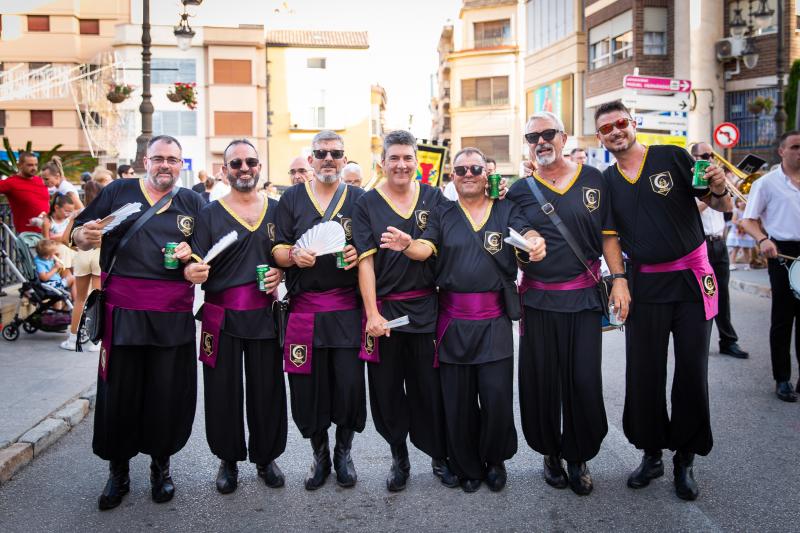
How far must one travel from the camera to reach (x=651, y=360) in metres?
4.81

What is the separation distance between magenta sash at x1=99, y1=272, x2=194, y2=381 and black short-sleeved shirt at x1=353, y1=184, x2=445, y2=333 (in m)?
1.14

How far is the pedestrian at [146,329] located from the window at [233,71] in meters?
45.3

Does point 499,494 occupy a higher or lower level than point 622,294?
lower

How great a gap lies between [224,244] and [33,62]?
1930 inches

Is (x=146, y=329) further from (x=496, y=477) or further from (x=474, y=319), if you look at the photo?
(x=496, y=477)

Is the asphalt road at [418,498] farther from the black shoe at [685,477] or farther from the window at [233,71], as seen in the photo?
the window at [233,71]

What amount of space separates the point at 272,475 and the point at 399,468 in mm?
783

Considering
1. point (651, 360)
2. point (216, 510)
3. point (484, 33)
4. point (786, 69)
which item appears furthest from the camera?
point (484, 33)

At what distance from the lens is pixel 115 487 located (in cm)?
462

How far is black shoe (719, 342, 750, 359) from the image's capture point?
824 centimetres

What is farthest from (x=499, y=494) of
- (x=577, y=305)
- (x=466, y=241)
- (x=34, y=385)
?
(x=34, y=385)

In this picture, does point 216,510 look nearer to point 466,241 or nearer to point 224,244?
point 224,244

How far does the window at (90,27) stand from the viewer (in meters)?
48.4

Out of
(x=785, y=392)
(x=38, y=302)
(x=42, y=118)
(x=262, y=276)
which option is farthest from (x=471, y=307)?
(x=42, y=118)
